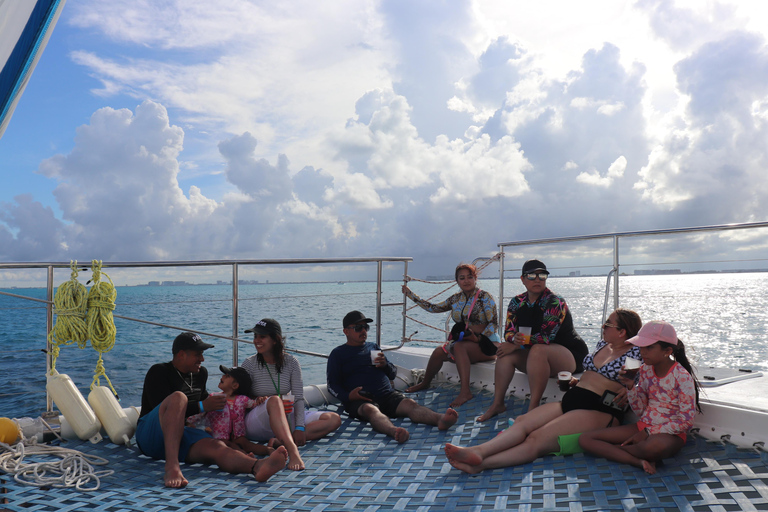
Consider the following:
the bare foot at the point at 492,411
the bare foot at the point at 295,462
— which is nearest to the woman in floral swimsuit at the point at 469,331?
the bare foot at the point at 492,411

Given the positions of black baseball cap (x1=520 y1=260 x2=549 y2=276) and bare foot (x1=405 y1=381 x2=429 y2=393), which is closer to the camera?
black baseball cap (x1=520 y1=260 x2=549 y2=276)

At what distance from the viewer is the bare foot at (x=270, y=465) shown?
261 cm

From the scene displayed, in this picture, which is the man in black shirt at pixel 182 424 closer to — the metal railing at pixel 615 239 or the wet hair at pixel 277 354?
the wet hair at pixel 277 354

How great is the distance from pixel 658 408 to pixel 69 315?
11.7ft

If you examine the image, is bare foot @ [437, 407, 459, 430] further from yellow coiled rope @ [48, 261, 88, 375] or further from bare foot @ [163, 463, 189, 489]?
yellow coiled rope @ [48, 261, 88, 375]

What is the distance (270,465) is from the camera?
2637mm

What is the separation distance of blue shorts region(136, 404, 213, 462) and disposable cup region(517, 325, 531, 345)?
6.81 feet

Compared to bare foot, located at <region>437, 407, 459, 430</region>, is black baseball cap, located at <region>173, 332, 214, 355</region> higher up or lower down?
higher up

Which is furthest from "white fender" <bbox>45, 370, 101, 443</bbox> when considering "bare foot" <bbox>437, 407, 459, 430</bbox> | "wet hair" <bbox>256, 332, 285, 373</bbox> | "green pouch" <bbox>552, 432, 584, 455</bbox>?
"green pouch" <bbox>552, 432, 584, 455</bbox>

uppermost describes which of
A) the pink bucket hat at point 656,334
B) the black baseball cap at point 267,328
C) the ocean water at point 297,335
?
the pink bucket hat at point 656,334

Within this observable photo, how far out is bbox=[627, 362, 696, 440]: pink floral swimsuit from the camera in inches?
97.8

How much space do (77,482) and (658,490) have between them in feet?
8.92

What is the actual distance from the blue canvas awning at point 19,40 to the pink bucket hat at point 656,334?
3.33 m

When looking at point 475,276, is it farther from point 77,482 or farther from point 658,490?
point 77,482
